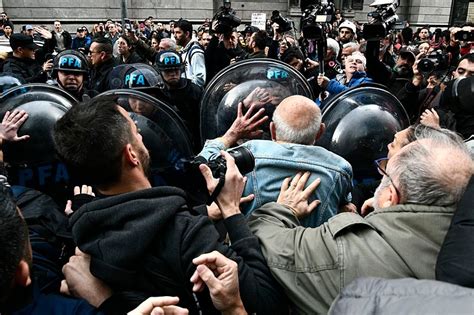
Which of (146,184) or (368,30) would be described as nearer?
(146,184)

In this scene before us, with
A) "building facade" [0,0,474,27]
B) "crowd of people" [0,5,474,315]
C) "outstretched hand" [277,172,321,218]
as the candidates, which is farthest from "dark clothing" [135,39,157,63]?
"building facade" [0,0,474,27]

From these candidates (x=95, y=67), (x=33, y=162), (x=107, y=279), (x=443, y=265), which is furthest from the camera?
(x=95, y=67)

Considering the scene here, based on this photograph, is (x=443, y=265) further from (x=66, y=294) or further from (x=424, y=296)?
(x=66, y=294)

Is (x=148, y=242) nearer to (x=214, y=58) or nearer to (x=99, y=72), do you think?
(x=99, y=72)

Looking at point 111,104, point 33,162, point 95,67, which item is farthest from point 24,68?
point 111,104

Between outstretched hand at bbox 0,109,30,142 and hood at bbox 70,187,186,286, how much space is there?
3.45ft

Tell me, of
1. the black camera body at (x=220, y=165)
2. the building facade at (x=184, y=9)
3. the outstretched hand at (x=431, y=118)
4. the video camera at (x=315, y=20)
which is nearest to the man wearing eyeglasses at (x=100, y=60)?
the video camera at (x=315, y=20)

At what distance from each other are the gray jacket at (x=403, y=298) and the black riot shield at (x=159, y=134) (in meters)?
1.35

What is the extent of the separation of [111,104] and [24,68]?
14.5ft

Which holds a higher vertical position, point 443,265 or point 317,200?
point 443,265

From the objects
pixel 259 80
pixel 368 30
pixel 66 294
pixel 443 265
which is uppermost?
pixel 368 30

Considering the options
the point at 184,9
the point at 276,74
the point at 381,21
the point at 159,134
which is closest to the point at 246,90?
the point at 276,74

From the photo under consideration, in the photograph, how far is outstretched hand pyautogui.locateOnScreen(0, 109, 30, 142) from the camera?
2066 mm

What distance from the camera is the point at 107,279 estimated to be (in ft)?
3.99
